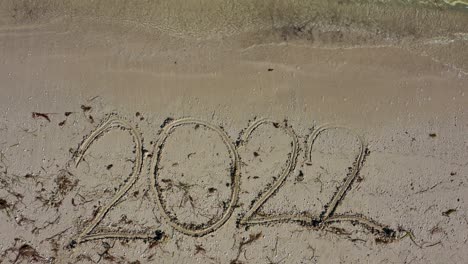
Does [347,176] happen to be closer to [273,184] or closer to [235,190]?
[273,184]

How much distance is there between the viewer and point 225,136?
635 centimetres

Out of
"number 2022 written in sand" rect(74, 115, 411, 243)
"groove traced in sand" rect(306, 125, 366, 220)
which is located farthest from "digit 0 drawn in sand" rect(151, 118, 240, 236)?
"groove traced in sand" rect(306, 125, 366, 220)

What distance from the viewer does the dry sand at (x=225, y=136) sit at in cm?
624

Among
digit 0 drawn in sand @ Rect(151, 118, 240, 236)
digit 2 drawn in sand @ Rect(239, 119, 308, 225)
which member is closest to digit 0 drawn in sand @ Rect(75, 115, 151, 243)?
digit 0 drawn in sand @ Rect(151, 118, 240, 236)

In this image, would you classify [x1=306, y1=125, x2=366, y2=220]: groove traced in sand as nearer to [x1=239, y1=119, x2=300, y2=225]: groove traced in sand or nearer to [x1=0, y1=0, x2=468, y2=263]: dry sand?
[x1=0, y1=0, x2=468, y2=263]: dry sand

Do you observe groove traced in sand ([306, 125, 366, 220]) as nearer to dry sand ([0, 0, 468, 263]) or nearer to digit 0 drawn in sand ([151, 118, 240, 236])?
dry sand ([0, 0, 468, 263])

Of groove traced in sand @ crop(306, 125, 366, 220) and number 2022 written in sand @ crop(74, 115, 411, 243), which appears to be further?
groove traced in sand @ crop(306, 125, 366, 220)

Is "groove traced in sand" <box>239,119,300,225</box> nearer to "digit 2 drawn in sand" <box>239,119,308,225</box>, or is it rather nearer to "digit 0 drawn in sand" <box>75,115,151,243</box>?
"digit 2 drawn in sand" <box>239,119,308,225</box>

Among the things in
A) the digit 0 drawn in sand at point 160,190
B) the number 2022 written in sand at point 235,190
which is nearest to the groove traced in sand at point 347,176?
the number 2022 written in sand at point 235,190

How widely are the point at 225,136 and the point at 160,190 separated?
1290 mm

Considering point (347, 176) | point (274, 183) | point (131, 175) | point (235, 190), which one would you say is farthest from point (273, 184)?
point (131, 175)

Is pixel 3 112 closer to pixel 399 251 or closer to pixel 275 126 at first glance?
pixel 275 126

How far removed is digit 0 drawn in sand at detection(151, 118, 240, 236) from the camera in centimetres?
627

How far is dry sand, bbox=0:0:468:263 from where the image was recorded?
20.5ft
